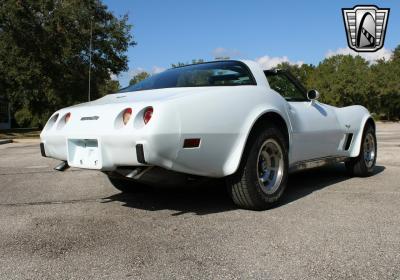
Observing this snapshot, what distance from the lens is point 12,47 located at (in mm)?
23531

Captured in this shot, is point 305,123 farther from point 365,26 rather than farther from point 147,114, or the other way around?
point 365,26

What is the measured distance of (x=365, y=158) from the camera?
20.1 ft

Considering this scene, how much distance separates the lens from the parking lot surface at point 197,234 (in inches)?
103

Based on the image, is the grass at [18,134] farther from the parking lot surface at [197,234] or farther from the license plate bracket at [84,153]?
the license plate bracket at [84,153]

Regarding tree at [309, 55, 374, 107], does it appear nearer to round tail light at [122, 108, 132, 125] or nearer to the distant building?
the distant building

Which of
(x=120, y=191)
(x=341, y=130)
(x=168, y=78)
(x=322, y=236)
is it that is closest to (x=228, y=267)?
(x=322, y=236)

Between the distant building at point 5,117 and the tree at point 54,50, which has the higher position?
the tree at point 54,50

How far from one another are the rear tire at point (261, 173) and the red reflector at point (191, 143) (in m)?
0.56

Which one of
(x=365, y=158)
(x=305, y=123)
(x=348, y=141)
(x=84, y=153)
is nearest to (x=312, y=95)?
(x=305, y=123)

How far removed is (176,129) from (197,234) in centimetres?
78

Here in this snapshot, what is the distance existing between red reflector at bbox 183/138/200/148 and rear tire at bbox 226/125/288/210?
560 mm

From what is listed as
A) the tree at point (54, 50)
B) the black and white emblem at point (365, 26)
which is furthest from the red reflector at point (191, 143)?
the tree at point (54, 50)

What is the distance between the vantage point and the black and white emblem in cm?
1666

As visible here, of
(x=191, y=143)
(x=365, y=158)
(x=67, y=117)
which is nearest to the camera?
→ (x=191, y=143)
